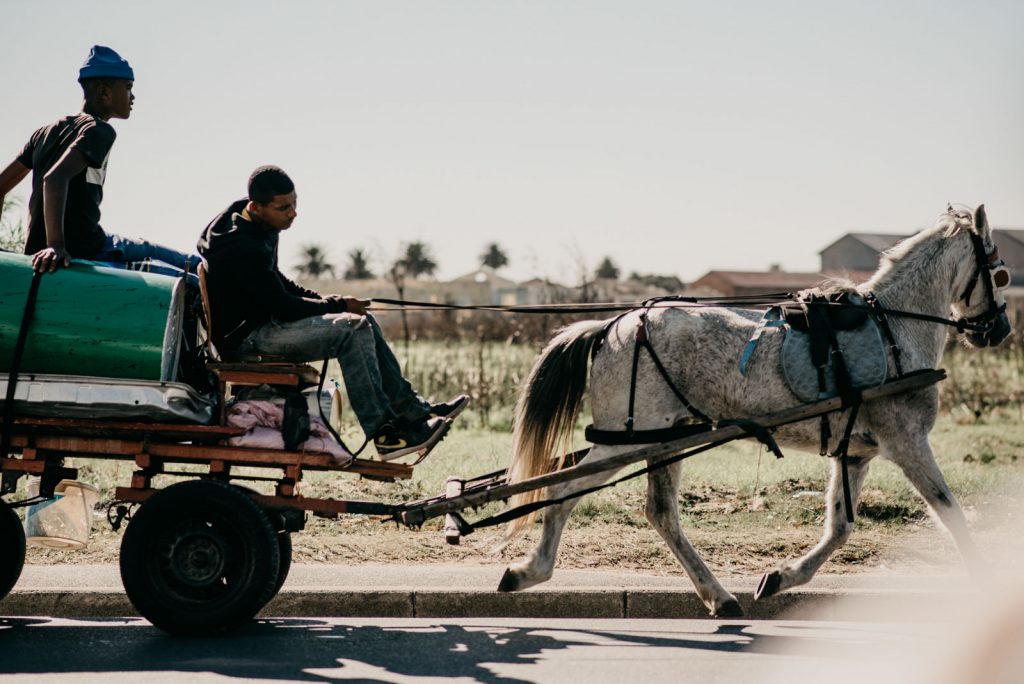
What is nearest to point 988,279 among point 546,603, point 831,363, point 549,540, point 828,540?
point 831,363

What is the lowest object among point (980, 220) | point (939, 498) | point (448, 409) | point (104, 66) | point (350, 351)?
point (939, 498)

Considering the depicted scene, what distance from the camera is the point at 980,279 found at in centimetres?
684

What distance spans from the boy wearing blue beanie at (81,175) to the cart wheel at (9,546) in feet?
4.94

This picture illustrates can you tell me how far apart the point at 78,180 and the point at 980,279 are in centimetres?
522

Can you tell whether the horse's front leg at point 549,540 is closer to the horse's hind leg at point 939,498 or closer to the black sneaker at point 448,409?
the black sneaker at point 448,409

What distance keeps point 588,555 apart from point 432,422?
7.34ft

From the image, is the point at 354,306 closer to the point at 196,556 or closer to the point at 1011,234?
the point at 196,556

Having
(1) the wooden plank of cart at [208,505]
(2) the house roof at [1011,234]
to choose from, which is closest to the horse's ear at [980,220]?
(1) the wooden plank of cart at [208,505]

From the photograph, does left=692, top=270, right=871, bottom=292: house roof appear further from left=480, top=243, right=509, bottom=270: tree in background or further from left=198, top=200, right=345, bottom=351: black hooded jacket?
left=198, top=200, right=345, bottom=351: black hooded jacket

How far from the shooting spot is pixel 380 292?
216ft

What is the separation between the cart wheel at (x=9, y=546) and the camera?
6.45 m

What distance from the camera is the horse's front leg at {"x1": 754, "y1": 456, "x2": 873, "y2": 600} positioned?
6488mm

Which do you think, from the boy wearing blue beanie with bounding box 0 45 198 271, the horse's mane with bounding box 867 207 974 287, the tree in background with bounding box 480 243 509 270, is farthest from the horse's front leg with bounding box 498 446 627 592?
the tree in background with bounding box 480 243 509 270

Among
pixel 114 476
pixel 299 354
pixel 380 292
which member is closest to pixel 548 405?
pixel 299 354
